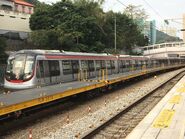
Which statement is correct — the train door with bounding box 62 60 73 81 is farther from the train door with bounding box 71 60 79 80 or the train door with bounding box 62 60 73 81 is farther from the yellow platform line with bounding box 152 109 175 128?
the yellow platform line with bounding box 152 109 175 128

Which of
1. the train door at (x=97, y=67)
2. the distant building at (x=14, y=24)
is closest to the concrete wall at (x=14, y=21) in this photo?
the distant building at (x=14, y=24)

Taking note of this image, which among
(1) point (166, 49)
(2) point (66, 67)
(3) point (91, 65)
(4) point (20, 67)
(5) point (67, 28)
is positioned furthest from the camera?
(1) point (166, 49)

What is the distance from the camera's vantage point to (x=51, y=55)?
68.1 feet

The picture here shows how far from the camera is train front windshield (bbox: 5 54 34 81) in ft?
62.6

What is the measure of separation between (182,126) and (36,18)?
53.3 m

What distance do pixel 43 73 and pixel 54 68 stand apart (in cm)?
129

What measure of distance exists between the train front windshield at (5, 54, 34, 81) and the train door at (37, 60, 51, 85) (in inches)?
19.2

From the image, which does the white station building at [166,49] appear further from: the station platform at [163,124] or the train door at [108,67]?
the station platform at [163,124]

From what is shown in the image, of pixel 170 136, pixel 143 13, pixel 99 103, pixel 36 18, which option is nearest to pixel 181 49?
pixel 143 13

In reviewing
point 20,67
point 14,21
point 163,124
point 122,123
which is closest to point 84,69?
point 20,67

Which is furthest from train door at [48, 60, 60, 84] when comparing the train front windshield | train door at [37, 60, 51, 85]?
the train front windshield

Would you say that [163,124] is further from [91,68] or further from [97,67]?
[97,67]

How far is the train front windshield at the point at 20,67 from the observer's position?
1909 cm

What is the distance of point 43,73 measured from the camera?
19.8 meters
